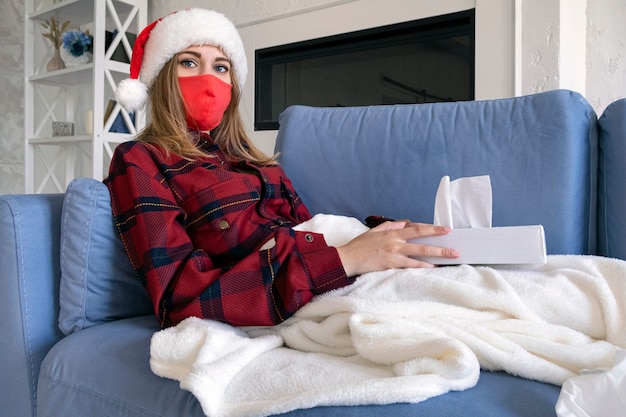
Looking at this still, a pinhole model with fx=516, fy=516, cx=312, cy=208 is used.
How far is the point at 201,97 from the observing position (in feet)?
Answer: 3.89

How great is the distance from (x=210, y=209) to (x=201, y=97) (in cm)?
33

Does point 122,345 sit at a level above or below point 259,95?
below

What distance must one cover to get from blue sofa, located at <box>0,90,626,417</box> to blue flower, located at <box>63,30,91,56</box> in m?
2.02

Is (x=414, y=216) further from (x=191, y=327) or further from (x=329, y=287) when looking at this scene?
(x=191, y=327)

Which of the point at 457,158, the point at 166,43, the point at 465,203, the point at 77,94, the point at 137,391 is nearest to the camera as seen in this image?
the point at 137,391

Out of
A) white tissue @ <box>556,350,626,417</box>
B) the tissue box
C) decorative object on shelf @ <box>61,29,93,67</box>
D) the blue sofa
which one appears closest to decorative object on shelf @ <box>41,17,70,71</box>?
decorative object on shelf @ <box>61,29,93,67</box>

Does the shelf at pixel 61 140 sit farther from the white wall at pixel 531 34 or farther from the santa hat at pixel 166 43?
the santa hat at pixel 166 43

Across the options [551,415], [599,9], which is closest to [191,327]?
[551,415]

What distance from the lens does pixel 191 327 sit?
0.78 meters

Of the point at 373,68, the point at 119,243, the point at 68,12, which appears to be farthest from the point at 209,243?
the point at 68,12

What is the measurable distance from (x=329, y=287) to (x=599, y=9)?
73.5 inches

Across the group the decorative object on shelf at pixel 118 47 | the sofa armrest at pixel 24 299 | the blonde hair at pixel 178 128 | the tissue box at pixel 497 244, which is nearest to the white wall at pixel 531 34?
the decorative object on shelf at pixel 118 47

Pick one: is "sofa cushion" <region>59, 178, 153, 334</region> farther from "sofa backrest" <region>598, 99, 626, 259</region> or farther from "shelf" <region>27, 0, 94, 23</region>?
"shelf" <region>27, 0, 94, 23</region>

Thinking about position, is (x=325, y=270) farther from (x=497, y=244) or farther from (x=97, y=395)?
(x=97, y=395)
